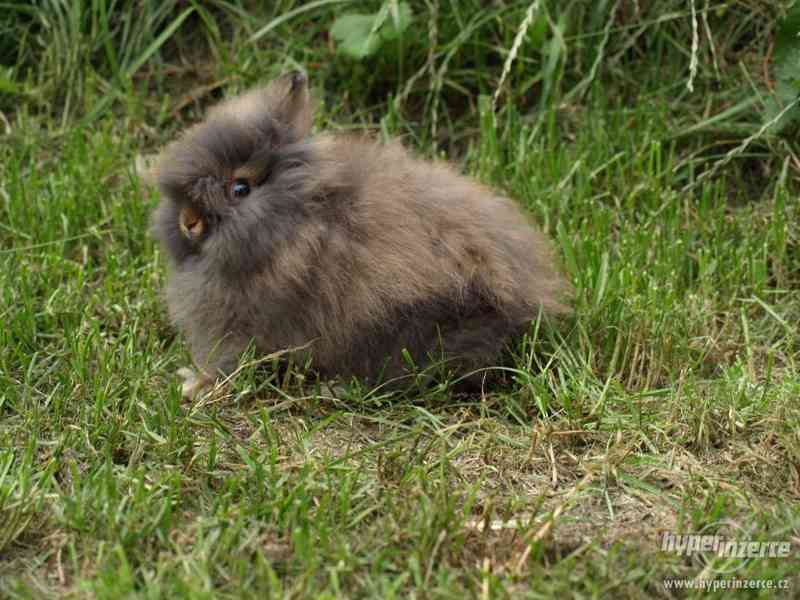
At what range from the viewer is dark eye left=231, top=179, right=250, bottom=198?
3445mm

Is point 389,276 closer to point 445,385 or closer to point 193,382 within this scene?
point 445,385

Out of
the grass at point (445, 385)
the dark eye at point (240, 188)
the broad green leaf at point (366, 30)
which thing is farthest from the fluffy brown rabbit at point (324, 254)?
the broad green leaf at point (366, 30)

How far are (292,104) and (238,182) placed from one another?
34cm

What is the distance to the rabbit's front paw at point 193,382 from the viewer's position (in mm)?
3522

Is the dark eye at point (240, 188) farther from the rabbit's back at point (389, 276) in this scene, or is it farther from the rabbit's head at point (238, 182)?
the rabbit's back at point (389, 276)

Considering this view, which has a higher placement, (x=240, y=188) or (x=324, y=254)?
(x=240, y=188)

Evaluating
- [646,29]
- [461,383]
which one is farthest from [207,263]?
[646,29]

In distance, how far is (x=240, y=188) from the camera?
3447mm

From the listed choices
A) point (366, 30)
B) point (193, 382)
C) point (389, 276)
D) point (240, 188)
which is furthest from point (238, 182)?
point (366, 30)

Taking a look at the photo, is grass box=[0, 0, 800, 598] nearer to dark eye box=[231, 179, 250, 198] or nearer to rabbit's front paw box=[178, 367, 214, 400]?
rabbit's front paw box=[178, 367, 214, 400]

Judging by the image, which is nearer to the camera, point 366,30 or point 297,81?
point 297,81

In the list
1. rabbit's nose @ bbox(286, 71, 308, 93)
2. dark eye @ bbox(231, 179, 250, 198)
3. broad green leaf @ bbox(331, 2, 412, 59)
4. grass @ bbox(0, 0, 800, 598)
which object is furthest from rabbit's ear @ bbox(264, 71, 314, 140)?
broad green leaf @ bbox(331, 2, 412, 59)

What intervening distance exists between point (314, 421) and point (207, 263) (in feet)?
2.08

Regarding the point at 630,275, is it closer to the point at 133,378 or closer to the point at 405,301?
the point at 405,301
